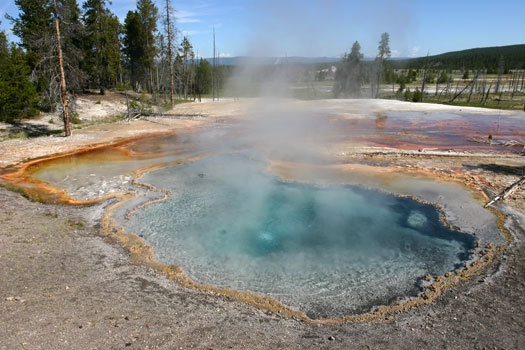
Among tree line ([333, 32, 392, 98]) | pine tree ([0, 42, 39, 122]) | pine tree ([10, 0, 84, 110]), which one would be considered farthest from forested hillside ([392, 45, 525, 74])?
pine tree ([0, 42, 39, 122])

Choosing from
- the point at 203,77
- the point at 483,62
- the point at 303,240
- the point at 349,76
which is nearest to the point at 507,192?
the point at 303,240

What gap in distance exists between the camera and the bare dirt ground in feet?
9.86

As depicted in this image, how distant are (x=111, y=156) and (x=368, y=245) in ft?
25.0

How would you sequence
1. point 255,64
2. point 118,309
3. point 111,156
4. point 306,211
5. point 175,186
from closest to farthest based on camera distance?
point 118,309
point 306,211
point 175,186
point 111,156
point 255,64

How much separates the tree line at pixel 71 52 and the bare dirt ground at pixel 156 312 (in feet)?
25.0

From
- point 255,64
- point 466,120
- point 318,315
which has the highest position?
point 255,64

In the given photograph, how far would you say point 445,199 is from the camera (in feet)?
22.0

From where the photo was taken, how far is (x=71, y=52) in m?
11.3

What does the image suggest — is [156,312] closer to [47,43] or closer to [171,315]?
[171,315]

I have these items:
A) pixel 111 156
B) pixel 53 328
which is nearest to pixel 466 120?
pixel 111 156

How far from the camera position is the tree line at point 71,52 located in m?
10.8

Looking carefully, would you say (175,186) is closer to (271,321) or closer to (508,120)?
(271,321)

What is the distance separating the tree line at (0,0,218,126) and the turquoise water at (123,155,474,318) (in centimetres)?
636

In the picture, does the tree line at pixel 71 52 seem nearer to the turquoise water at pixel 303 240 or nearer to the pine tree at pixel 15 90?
the pine tree at pixel 15 90
